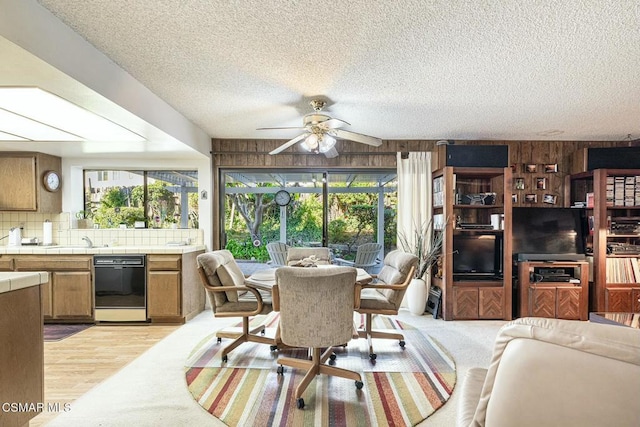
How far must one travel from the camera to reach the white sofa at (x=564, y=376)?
2.83ft

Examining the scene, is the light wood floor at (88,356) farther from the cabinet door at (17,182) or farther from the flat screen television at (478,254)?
the flat screen television at (478,254)

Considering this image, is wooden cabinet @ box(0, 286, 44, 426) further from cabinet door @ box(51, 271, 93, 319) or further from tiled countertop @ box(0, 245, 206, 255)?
cabinet door @ box(51, 271, 93, 319)

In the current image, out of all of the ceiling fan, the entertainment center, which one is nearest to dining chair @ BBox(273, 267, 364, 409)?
the ceiling fan

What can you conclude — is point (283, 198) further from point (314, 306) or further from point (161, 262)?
point (314, 306)

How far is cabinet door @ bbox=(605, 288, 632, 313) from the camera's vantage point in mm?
4242

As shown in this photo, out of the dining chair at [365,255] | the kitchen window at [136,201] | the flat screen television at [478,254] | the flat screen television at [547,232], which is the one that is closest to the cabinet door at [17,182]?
the kitchen window at [136,201]

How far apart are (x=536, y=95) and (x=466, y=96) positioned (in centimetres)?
61

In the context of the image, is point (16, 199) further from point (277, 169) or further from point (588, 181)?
point (588, 181)

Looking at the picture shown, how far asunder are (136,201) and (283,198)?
2.13 m

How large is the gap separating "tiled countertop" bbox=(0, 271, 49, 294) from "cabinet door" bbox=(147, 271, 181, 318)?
6.79 feet

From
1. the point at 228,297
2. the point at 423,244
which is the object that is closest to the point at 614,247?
the point at 423,244

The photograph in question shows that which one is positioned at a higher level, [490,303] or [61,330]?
[490,303]

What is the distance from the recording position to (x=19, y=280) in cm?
185

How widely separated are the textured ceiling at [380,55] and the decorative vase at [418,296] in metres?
2.11
